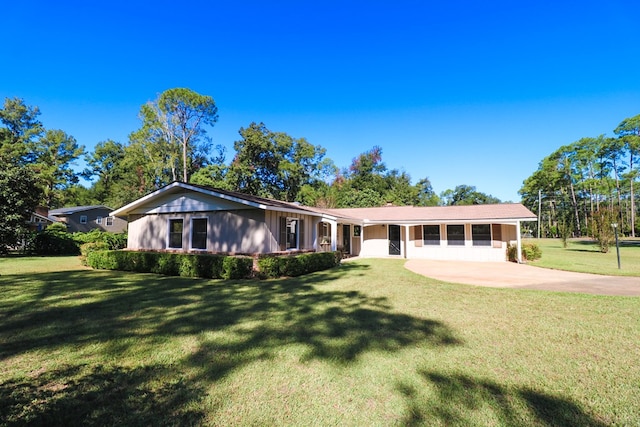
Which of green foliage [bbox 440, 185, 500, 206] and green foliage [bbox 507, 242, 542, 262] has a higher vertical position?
green foliage [bbox 440, 185, 500, 206]

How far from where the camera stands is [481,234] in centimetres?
1612

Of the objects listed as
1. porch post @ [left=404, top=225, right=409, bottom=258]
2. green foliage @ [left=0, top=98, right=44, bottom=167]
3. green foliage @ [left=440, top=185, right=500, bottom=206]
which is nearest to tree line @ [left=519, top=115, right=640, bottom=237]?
green foliage @ [left=440, top=185, right=500, bottom=206]

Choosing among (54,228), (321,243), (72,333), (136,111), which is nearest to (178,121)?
(136,111)

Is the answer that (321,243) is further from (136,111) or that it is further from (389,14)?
(136,111)

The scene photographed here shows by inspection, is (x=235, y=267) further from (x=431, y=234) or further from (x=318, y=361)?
(x=431, y=234)

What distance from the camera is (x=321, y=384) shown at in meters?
2.97

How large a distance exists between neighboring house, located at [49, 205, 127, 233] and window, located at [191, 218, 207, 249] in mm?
24691

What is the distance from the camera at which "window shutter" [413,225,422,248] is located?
687 inches

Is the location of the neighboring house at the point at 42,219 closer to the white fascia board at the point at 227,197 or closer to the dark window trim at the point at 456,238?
the white fascia board at the point at 227,197

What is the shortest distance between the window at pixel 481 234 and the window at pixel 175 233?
15111 mm

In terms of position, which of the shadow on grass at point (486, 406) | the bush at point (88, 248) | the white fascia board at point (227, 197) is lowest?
the shadow on grass at point (486, 406)

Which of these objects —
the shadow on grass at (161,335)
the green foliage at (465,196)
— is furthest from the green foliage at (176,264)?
the green foliage at (465,196)

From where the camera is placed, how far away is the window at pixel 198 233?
483 inches

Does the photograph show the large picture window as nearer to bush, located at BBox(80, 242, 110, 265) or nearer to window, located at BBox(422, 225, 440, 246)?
window, located at BBox(422, 225, 440, 246)
